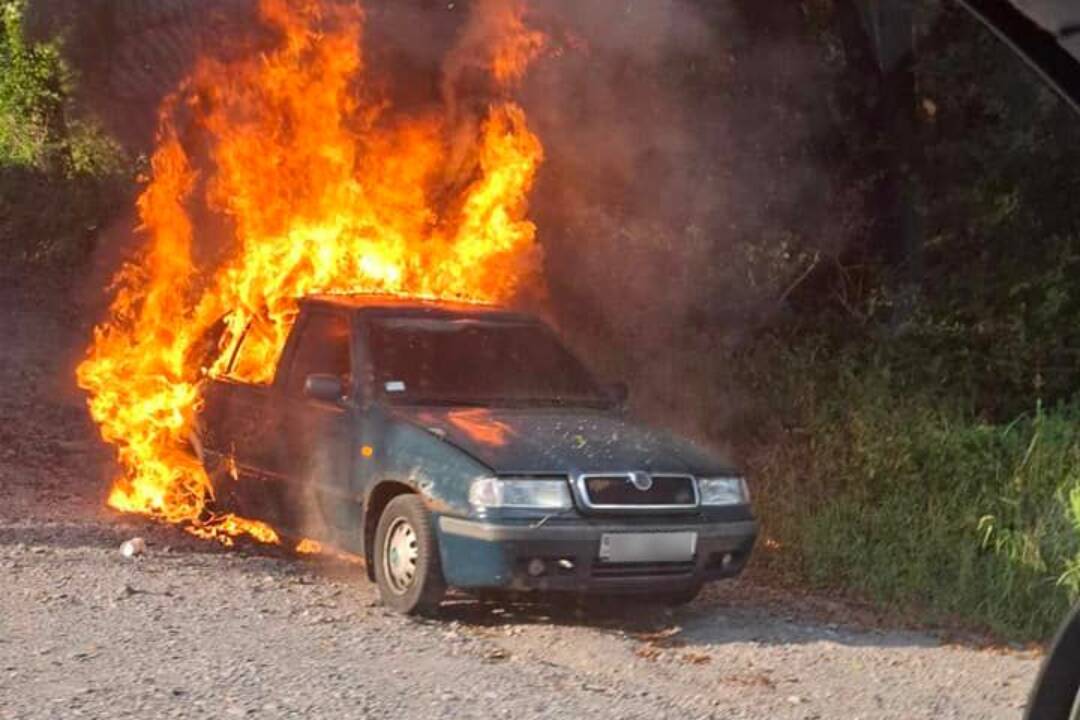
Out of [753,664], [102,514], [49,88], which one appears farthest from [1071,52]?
[49,88]

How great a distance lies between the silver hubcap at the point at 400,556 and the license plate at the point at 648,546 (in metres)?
0.92

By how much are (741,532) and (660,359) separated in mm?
5404

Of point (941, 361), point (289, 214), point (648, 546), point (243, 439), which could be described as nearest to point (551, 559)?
point (648, 546)

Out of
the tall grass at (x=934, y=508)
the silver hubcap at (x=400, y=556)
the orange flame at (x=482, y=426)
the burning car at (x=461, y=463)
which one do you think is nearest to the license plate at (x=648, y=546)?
the burning car at (x=461, y=463)

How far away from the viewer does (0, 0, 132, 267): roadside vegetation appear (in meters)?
17.9

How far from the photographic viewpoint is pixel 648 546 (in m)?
7.36

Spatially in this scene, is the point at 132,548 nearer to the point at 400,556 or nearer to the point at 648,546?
the point at 400,556

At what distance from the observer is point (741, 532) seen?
768 centimetres

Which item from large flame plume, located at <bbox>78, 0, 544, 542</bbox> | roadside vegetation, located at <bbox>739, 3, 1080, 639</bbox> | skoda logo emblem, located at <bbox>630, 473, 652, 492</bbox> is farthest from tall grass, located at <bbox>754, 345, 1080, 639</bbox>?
large flame plume, located at <bbox>78, 0, 544, 542</bbox>

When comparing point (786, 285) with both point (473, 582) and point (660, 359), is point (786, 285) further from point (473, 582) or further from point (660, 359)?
point (473, 582)

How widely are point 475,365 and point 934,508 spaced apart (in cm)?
300

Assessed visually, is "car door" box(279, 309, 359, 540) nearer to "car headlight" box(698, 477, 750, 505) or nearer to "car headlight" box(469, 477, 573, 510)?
"car headlight" box(469, 477, 573, 510)

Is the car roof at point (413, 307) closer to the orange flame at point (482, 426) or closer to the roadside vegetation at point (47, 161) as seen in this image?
the orange flame at point (482, 426)

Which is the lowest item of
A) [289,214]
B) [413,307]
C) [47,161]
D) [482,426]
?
[482,426]
